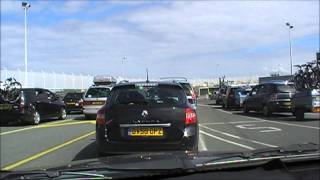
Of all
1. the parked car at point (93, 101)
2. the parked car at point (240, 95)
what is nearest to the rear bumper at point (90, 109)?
the parked car at point (93, 101)

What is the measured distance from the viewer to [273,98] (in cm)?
2845

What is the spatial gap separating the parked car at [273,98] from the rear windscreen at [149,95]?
17.9m

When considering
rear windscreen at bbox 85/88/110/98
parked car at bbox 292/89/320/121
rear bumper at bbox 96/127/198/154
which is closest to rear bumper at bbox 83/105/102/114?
rear windscreen at bbox 85/88/110/98

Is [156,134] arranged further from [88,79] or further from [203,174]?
[88,79]

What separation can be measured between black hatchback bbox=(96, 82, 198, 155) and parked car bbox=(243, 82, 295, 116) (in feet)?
60.1

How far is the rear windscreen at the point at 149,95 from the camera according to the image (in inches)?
408

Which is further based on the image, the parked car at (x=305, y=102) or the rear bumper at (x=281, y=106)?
the rear bumper at (x=281, y=106)

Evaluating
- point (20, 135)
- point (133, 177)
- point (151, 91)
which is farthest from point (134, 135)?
point (20, 135)

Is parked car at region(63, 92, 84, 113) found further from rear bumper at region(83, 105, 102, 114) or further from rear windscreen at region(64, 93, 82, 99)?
rear bumper at region(83, 105, 102, 114)

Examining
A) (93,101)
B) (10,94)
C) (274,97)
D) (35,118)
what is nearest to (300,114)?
(274,97)

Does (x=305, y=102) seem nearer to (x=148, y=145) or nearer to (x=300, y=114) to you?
(x=300, y=114)

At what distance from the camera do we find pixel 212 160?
15.2 ft

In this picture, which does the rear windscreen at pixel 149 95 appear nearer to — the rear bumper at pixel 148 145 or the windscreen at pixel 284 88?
the rear bumper at pixel 148 145

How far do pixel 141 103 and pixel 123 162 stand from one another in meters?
5.33
